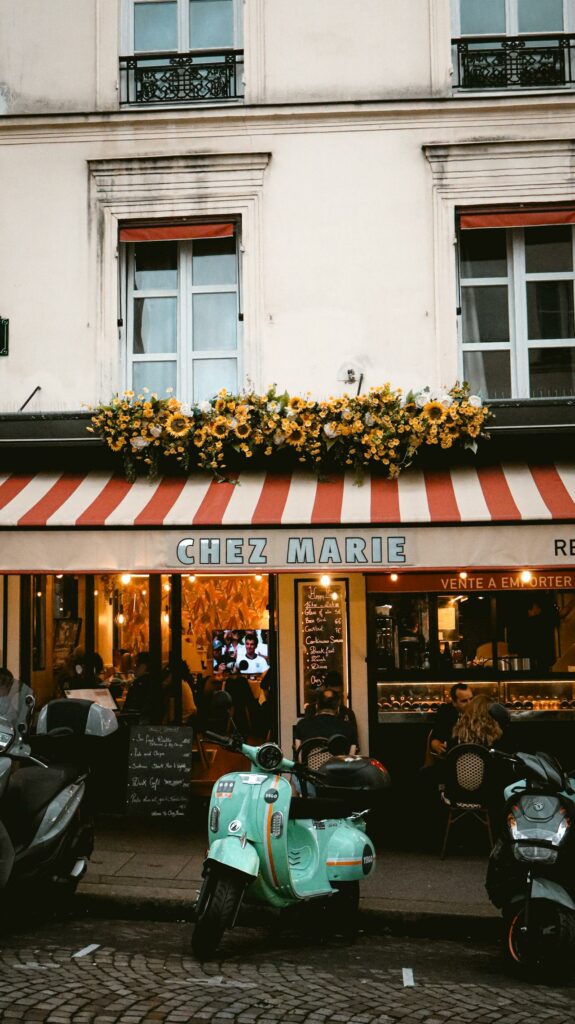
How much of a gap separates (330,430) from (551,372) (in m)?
2.66

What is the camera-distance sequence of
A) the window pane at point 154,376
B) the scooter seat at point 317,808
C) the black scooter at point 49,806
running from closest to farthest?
the black scooter at point 49,806, the scooter seat at point 317,808, the window pane at point 154,376

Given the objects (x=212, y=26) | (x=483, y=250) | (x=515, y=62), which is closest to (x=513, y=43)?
(x=515, y=62)

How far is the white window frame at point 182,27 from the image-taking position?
32.5ft

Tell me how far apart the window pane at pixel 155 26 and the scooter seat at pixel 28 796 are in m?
7.68

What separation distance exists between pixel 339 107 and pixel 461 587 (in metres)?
5.17

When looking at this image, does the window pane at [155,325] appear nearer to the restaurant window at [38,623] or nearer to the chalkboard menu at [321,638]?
the restaurant window at [38,623]

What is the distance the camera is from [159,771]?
897cm

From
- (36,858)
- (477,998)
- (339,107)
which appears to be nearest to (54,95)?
(339,107)

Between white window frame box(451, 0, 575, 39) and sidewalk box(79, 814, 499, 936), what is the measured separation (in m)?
8.23

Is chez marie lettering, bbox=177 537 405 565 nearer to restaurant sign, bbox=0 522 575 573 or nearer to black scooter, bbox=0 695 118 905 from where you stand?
restaurant sign, bbox=0 522 575 573

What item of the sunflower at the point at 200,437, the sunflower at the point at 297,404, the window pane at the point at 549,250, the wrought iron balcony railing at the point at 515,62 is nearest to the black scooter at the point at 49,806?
the sunflower at the point at 200,437

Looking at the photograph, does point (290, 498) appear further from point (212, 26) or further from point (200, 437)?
point (212, 26)

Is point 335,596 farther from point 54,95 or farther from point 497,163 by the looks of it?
point 54,95

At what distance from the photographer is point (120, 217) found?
9734 mm
